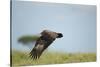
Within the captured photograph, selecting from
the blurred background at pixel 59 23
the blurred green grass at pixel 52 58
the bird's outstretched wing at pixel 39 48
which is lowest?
the blurred green grass at pixel 52 58

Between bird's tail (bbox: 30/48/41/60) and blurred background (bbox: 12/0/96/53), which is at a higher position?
blurred background (bbox: 12/0/96/53)

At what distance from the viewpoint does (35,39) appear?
74.0 inches

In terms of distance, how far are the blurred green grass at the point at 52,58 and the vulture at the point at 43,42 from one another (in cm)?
5

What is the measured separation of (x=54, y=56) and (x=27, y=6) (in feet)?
1.96

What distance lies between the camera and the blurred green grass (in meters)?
1.82

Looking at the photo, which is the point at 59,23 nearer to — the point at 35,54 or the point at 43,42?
the point at 43,42

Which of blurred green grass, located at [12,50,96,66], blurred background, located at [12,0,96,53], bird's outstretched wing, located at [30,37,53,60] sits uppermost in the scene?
blurred background, located at [12,0,96,53]

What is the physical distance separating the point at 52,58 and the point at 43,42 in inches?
7.7

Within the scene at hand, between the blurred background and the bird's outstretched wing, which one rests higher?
the blurred background

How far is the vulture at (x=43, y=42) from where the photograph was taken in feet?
6.18

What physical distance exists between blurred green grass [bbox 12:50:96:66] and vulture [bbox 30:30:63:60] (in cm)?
5

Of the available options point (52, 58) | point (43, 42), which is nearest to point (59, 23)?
point (43, 42)

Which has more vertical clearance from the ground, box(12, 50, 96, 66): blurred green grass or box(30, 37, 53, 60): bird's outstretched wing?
box(30, 37, 53, 60): bird's outstretched wing

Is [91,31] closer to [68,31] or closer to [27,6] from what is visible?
[68,31]
